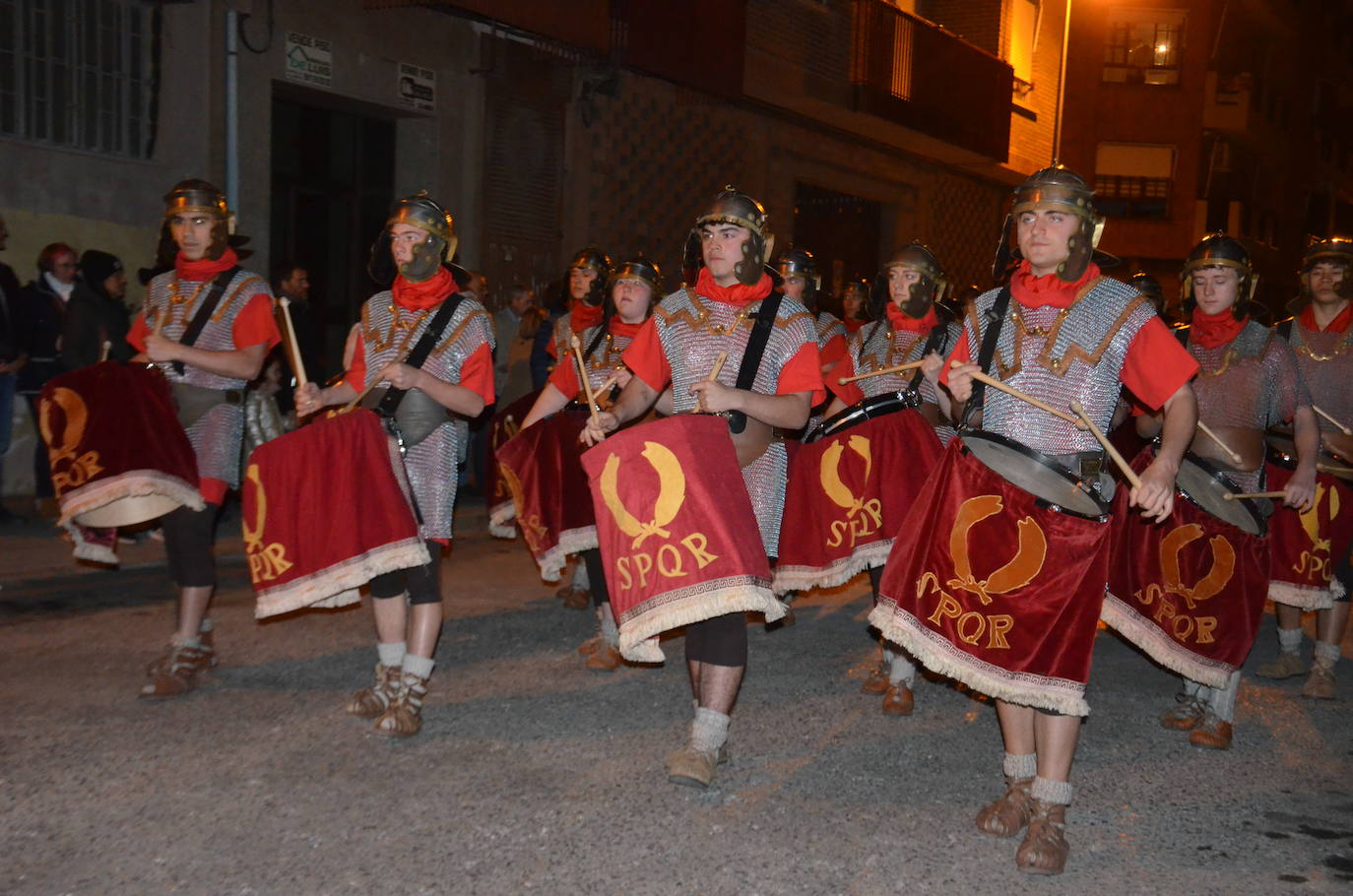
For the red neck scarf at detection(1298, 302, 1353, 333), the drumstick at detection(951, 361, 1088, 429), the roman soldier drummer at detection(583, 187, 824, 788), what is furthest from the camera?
the red neck scarf at detection(1298, 302, 1353, 333)

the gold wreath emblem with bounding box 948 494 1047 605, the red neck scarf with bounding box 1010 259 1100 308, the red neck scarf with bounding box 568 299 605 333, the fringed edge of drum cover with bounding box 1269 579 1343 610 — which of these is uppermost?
the red neck scarf with bounding box 1010 259 1100 308

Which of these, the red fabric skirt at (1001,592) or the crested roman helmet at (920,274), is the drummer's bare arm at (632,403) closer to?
the red fabric skirt at (1001,592)

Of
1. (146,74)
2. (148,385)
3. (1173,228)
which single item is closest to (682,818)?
(148,385)

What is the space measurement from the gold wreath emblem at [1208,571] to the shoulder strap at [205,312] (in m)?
4.20

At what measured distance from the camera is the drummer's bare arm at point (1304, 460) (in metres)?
6.05

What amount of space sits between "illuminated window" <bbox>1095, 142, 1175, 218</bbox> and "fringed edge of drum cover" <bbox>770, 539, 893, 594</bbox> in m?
34.4

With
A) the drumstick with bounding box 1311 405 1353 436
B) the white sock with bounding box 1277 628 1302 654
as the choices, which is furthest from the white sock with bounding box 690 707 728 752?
the white sock with bounding box 1277 628 1302 654

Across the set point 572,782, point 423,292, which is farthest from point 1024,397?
point 423,292

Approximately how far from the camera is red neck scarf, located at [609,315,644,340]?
24.3ft

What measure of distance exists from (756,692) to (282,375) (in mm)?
6718

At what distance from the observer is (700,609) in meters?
4.81

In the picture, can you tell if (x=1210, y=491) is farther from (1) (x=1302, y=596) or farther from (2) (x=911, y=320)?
(2) (x=911, y=320)

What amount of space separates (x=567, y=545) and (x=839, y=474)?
4.95ft

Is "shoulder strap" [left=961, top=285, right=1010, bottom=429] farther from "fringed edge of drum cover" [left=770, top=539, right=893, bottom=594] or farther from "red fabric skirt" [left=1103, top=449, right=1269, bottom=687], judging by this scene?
"fringed edge of drum cover" [left=770, top=539, right=893, bottom=594]
